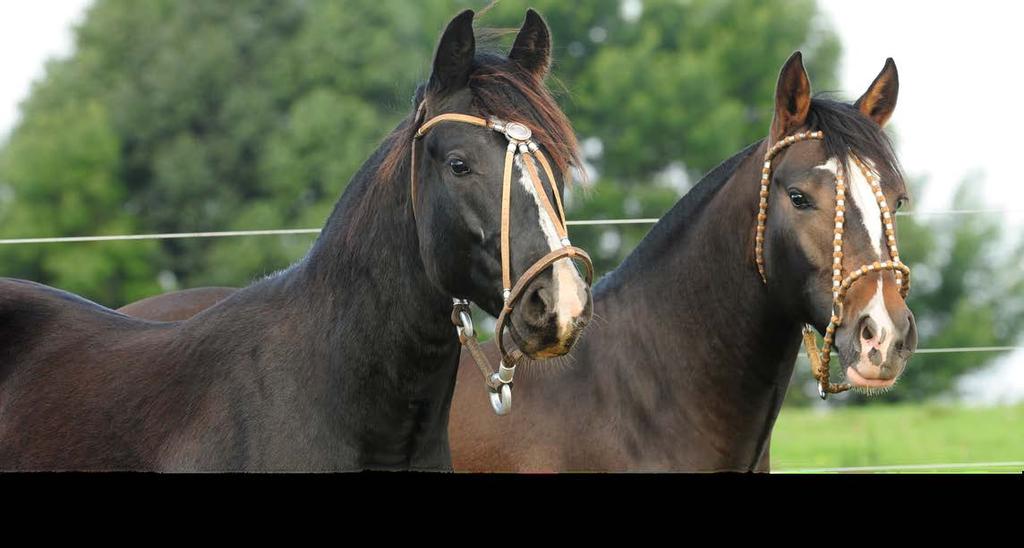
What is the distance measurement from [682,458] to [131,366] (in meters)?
1.80

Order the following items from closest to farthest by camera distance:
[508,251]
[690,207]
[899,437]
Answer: [508,251]
[690,207]
[899,437]

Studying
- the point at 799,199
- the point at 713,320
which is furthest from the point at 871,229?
the point at 713,320

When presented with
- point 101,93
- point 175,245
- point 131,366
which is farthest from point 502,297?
point 101,93

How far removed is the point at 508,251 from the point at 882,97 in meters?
1.89

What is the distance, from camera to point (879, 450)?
1174cm

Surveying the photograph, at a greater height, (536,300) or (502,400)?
(536,300)

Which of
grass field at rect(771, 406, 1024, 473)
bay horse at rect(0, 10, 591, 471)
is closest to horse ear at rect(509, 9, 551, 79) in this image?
bay horse at rect(0, 10, 591, 471)

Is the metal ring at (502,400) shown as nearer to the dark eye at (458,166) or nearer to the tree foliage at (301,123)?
the dark eye at (458,166)

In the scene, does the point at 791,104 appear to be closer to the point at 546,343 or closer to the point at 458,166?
the point at 458,166

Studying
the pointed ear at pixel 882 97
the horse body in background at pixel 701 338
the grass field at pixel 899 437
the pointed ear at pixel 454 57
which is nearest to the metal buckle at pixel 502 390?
the pointed ear at pixel 454 57

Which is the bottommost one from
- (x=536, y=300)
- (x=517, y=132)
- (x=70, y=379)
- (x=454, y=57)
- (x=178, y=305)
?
(x=178, y=305)

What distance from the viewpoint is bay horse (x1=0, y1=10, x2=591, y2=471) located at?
2.73 metres

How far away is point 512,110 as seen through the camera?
2.84 metres

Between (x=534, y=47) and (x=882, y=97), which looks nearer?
(x=534, y=47)
